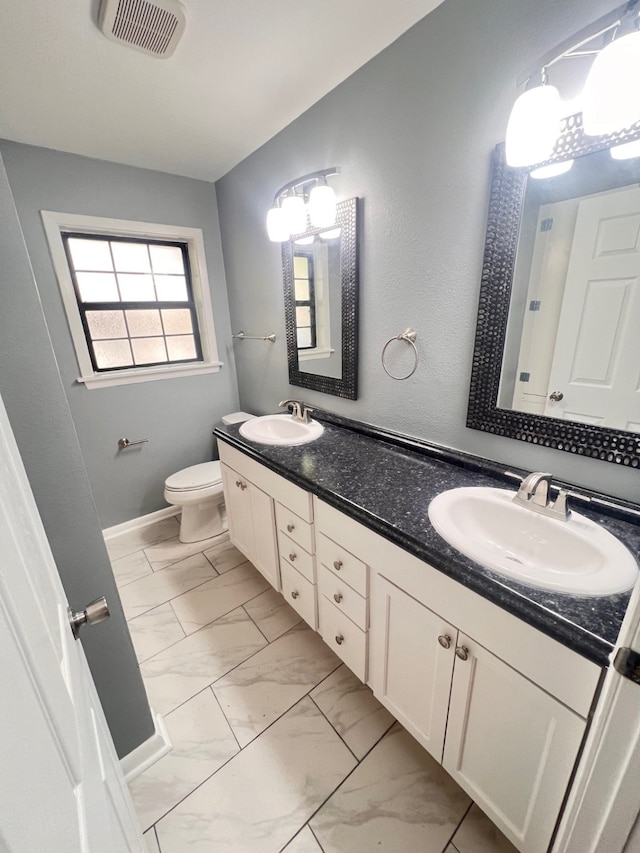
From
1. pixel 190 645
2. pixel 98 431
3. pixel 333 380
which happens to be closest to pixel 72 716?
pixel 190 645

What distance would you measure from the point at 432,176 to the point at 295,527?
1.42 meters

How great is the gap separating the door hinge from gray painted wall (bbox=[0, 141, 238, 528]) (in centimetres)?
257

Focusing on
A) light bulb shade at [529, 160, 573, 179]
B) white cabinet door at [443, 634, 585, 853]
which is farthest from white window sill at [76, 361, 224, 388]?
white cabinet door at [443, 634, 585, 853]

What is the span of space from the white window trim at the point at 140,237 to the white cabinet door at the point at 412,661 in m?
2.06

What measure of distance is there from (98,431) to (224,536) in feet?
3.54

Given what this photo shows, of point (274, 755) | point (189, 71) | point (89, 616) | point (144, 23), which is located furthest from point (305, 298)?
point (274, 755)

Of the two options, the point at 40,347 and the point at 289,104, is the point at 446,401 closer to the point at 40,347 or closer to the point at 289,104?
the point at 40,347

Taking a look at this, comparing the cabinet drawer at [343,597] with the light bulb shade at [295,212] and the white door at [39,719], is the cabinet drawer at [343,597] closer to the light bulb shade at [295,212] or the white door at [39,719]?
the white door at [39,719]

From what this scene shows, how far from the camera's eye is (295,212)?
1.70 meters

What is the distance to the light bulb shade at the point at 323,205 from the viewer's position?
1.52m

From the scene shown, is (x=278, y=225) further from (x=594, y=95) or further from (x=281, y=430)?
(x=594, y=95)

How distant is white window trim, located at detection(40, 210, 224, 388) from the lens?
1.97 meters

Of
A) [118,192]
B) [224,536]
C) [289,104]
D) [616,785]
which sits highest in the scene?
[289,104]

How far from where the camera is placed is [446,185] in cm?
121
